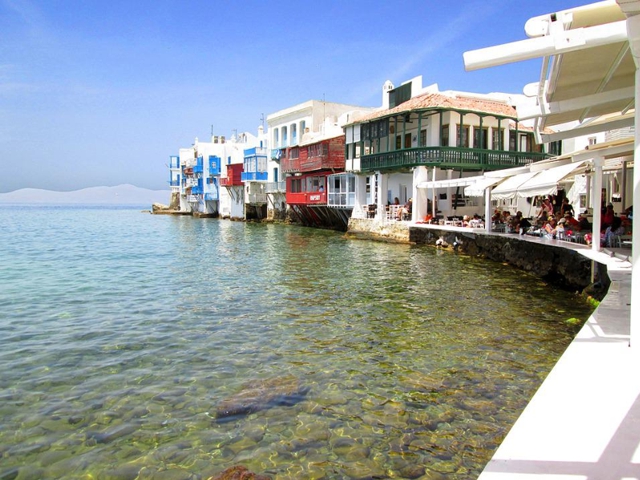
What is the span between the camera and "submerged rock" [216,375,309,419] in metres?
6.63

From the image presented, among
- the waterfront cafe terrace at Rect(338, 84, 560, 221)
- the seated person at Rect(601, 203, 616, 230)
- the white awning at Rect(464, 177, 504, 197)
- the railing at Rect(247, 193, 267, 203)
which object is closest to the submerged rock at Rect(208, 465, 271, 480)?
the seated person at Rect(601, 203, 616, 230)

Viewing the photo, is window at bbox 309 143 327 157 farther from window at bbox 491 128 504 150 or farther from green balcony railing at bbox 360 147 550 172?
window at bbox 491 128 504 150

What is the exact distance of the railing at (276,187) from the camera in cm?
5309

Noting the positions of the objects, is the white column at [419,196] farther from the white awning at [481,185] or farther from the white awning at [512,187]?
the white awning at [512,187]

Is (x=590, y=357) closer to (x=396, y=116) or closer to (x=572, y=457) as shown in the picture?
(x=572, y=457)

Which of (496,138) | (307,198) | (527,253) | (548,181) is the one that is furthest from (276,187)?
(548,181)

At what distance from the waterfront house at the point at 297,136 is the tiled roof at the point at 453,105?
26.7 ft

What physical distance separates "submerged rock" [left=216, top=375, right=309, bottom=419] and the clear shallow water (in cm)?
5

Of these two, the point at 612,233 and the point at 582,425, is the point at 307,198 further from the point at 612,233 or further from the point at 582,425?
the point at 582,425

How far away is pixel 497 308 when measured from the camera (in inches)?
490

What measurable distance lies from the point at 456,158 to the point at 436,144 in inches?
59.5

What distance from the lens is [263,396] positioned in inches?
277

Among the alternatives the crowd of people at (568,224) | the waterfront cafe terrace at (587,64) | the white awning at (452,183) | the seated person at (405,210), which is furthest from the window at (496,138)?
the waterfront cafe terrace at (587,64)

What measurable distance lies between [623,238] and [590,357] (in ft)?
34.7
